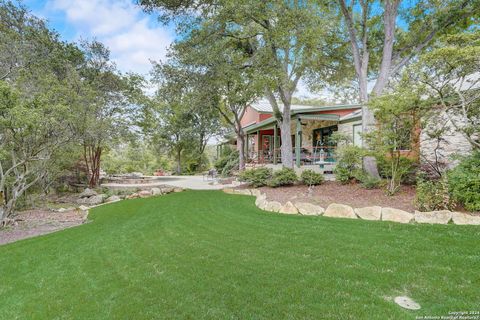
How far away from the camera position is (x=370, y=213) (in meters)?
5.77

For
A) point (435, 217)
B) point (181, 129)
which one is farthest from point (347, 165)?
point (181, 129)

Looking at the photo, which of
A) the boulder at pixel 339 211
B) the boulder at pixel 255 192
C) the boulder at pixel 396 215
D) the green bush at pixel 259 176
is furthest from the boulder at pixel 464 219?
the green bush at pixel 259 176

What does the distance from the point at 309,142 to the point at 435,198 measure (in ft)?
40.7

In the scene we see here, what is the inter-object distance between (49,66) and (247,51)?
8.10 m

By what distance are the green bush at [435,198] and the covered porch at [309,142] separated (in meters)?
5.76

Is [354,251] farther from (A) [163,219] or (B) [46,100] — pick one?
(B) [46,100]

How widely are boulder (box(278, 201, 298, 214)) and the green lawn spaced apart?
2.59 ft

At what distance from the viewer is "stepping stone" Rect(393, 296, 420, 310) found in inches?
103

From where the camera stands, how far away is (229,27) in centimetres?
1048

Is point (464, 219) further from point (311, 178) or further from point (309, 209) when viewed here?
point (311, 178)

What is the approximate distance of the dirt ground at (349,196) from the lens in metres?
6.35

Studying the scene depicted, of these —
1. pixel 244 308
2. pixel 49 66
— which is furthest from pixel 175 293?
pixel 49 66

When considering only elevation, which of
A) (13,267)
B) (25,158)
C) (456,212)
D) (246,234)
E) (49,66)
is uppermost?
(49,66)

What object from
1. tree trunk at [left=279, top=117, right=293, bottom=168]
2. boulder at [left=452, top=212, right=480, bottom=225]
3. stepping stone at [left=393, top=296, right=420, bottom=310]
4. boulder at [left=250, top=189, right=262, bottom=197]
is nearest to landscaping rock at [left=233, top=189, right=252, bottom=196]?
boulder at [left=250, top=189, right=262, bottom=197]
